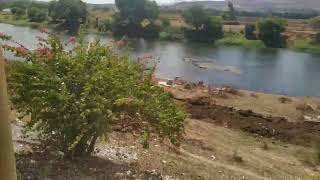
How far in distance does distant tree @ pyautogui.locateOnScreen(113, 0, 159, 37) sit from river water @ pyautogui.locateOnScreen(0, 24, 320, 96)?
596 centimetres

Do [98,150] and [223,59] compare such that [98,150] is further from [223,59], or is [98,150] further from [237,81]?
[223,59]

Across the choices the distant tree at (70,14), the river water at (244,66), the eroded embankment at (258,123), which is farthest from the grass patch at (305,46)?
the eroded embankment at (258,123)

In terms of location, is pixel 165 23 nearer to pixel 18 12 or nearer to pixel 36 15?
pixel 36 15

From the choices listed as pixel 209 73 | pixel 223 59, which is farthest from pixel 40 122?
pixel 223 59

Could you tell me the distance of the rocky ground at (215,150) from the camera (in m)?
7.64

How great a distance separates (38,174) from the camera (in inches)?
274

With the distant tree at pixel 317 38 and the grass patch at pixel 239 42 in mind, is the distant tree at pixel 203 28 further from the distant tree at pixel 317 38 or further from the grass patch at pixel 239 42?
the distant tree at pixel 317 38

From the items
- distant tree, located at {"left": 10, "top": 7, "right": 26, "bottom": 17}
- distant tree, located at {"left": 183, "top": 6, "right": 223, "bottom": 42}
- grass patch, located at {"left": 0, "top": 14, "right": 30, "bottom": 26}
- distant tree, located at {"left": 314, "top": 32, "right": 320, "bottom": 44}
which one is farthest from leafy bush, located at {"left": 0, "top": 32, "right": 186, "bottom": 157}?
distant tree, located at {"left": 10, "top": 7, "right": 26, "bottom": 17}

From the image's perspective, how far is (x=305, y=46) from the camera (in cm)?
6022

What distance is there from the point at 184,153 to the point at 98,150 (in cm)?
244

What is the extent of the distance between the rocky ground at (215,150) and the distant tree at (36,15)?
54.9 m

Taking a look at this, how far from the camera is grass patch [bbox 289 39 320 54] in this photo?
58825mm

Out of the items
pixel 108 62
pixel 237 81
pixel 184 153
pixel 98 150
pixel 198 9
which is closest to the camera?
pixel 108 62

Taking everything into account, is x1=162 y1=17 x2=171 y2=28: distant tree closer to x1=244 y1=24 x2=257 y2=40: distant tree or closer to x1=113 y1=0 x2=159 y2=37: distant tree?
x1=113 y1=0 x2=159 y2=37: distant tree
